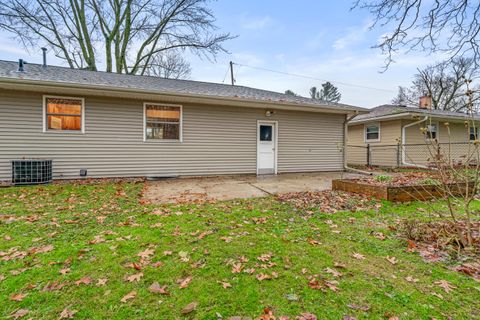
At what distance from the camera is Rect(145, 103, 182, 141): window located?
8.07 m

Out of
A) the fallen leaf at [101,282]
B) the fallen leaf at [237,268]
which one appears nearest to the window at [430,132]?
the fallen leaf at [237,268]

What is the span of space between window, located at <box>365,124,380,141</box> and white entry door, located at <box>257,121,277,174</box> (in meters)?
7.75

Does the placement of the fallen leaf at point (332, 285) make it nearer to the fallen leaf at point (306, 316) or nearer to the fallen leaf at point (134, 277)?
the fallen leaf at point (306, 316)

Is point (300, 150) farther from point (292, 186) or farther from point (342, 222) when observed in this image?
point (342, 222)

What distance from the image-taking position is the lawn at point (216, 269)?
71.7 inches

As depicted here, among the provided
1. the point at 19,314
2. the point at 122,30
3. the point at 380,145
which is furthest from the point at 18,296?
the point at 122,30

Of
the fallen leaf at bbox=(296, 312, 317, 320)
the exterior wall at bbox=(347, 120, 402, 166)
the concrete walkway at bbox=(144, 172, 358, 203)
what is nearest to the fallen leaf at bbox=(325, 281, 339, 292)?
the fallen leaf at bbox=(296, 312, 317, 320)

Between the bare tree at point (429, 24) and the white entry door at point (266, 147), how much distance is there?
15.6ft

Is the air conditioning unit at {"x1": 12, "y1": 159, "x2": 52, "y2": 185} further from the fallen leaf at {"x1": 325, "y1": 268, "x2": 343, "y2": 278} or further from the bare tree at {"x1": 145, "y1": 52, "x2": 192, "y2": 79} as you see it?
the bare tree at {"x1": 145, "y1": 52, "x2": 192, "y2": 79}

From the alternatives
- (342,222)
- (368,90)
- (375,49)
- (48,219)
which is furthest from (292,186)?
(368,90)

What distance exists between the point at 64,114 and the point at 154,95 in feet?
8.74

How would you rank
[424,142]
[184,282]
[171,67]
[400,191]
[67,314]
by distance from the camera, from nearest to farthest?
[67,314] → [184,282] → [400,191] → [424,142] → [171,67]

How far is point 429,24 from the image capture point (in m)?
5.10

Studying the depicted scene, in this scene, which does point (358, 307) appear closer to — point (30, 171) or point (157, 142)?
point (157, 142)
